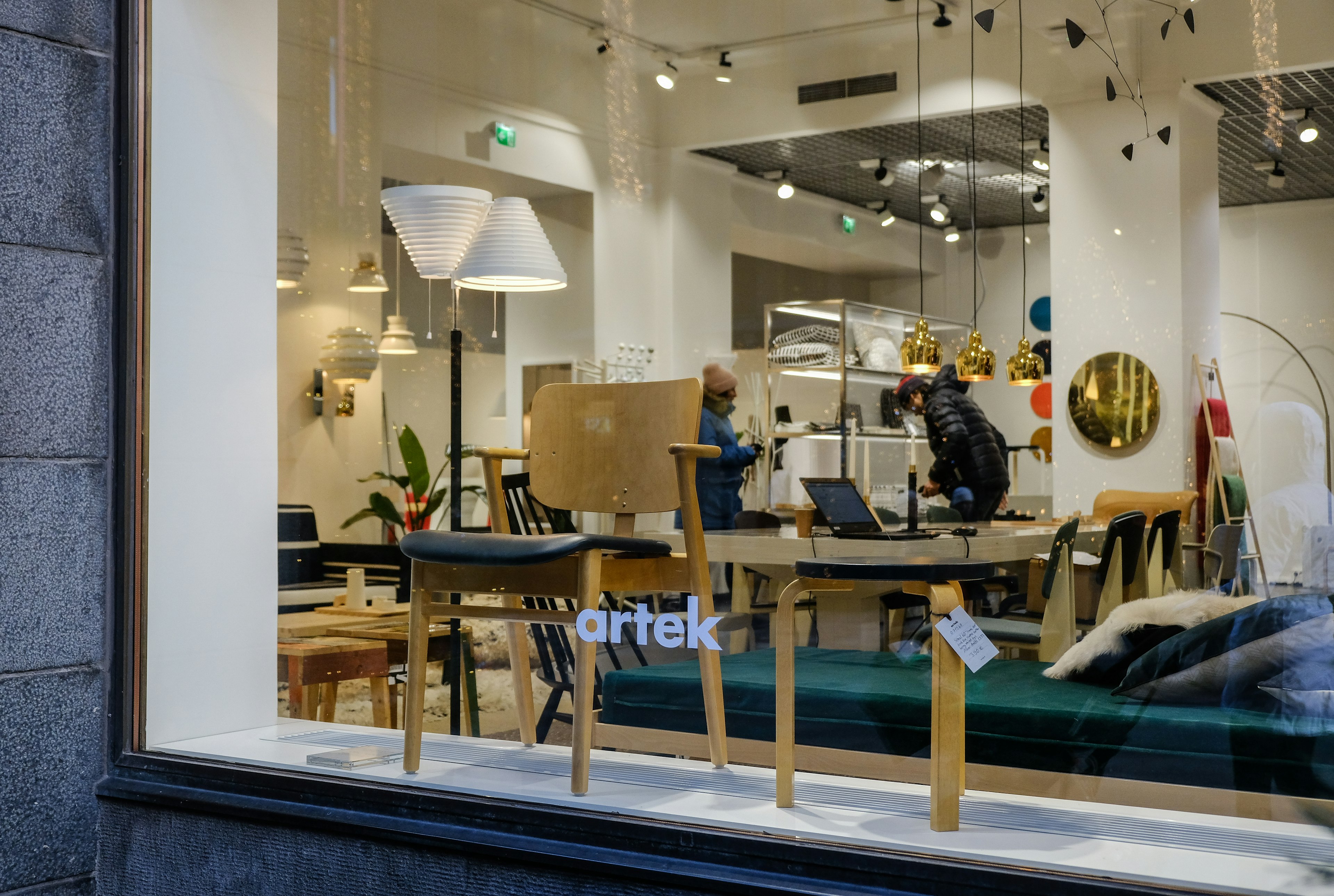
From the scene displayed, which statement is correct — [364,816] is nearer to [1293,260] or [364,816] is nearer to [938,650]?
[938,650]

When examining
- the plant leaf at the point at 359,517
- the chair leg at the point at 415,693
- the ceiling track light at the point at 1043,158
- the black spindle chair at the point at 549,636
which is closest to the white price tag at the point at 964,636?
the black spindle chair at the point at 549,636

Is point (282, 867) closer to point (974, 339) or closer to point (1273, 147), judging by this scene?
point (974, 339)

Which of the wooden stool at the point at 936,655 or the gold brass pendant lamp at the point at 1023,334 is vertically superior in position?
the gold brass pendant lamp at the point at 1023,334

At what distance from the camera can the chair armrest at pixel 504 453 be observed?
2699 mm

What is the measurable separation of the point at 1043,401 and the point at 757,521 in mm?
718

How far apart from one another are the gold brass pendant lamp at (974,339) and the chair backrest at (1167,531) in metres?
0.48

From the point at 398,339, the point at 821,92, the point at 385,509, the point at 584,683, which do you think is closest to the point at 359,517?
the point at 385,509

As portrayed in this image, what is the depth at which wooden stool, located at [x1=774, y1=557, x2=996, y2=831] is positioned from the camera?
1.97 meters

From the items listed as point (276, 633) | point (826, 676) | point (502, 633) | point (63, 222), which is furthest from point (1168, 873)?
point (63, 222)

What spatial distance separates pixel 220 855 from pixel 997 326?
2.00 meters

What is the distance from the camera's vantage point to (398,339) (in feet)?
10.5

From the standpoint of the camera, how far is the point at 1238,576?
2207 millimetres

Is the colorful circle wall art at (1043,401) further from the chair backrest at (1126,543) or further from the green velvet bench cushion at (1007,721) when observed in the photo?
the green velvet bench cushion at (1007,721)

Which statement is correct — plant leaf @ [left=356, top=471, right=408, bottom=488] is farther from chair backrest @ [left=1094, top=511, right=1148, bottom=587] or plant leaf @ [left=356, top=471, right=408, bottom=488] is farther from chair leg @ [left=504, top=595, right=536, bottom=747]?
chair backrest @ [left=1094, top=511, right=1148, bottom=587]
